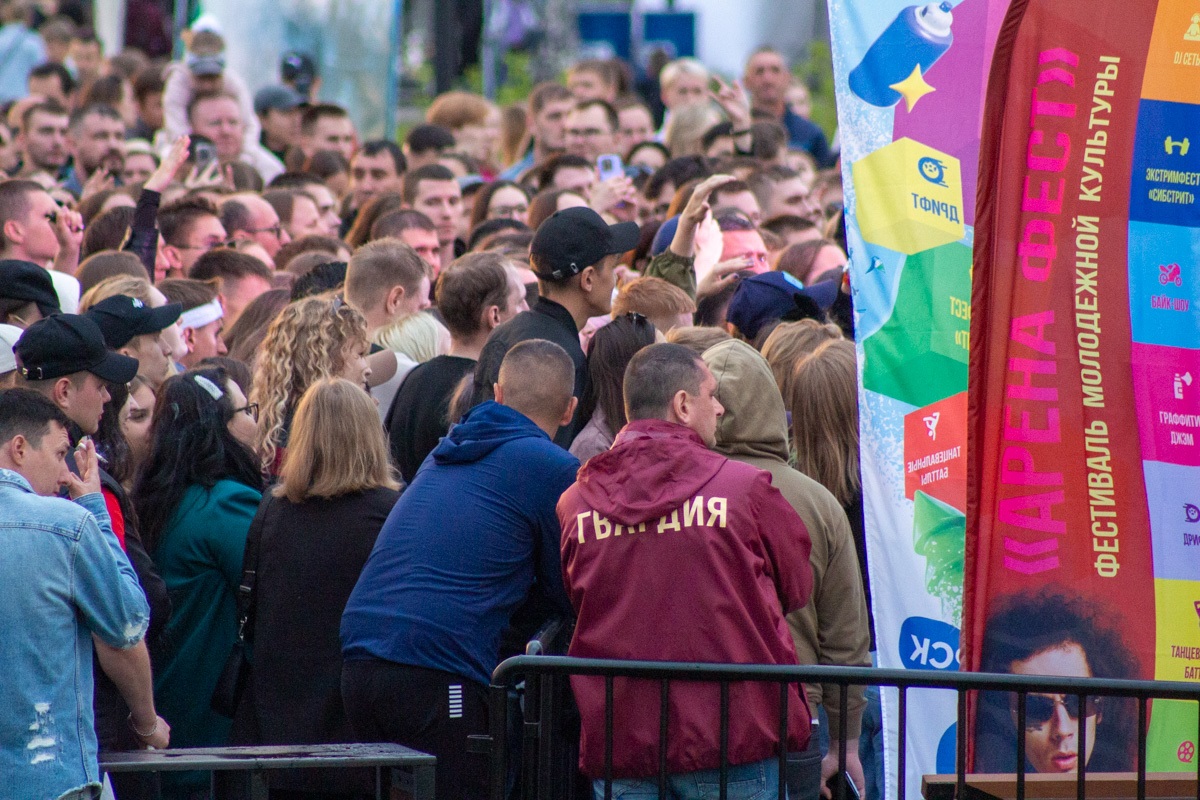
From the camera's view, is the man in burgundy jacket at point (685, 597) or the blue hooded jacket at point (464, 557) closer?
the man in burgundy jacket at point (685, 597)

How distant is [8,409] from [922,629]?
2.64 metres

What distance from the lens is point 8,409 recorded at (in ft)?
13.5

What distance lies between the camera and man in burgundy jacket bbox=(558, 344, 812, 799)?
420cm

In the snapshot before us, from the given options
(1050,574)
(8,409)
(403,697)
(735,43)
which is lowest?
(403,697)

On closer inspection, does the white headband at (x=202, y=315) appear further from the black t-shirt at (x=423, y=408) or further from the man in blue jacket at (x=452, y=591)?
the man in blue jacket at (x=452, y=591)

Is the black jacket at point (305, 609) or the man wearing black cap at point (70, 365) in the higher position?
the man wearing black cap at point (70, 365)

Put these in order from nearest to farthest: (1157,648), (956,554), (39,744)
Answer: (39,744), (1157,648), (956,554)

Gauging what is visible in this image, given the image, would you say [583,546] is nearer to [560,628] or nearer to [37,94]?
[560,628]

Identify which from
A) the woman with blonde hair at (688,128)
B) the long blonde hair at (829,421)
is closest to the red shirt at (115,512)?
the long blonde hair at (829,421)

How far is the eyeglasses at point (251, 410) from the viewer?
5.43 m

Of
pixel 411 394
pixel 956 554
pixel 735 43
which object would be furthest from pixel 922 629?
pixel 735 43

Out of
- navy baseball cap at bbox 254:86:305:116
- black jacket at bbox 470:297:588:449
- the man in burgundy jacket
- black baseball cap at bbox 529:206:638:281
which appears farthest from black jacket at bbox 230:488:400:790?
navy baseball cap at bbox 254:86:305:116

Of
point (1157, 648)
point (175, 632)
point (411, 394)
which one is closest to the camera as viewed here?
point (1157, 648)

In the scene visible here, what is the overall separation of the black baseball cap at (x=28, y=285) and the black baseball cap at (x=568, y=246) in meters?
1.87
